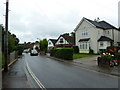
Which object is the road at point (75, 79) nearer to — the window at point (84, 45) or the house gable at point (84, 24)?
the window at point (84, 45)

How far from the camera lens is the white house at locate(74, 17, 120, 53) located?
113 ft

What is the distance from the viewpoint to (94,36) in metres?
34.9

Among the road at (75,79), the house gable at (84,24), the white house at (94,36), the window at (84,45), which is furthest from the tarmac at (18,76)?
the house gable at (84,24)

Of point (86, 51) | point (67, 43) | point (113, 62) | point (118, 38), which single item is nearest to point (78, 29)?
point (86, 51)

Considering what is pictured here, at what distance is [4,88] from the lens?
691 cm

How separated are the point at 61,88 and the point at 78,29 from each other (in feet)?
109

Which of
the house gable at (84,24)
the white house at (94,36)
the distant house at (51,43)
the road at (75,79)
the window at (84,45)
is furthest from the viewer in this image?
the distant house at (51,43)

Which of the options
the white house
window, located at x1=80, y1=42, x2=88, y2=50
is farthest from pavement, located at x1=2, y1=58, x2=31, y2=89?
window, located at x1=80, y1=42, x2=88, y2=50

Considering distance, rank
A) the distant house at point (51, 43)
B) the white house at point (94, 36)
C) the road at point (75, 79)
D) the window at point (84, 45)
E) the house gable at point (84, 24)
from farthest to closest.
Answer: the distant house at point (51, 43) → the window at point (84, 45) → the house gable at point (84, 24) → the white house at point (94, 36) → the road at point (75, 79)

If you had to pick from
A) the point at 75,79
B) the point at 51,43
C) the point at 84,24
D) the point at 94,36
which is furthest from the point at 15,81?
the point at 51,43

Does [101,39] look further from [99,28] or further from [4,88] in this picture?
[4,88]

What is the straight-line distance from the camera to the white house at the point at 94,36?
34.4 m

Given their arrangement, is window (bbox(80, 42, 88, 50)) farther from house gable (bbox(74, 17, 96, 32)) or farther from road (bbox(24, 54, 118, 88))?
road (bbox(24, 54, 118, 88))

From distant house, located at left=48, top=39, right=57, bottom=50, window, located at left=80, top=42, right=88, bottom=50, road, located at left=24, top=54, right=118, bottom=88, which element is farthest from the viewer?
distant house, located at left=48, top=39, right=57, bottom=50
